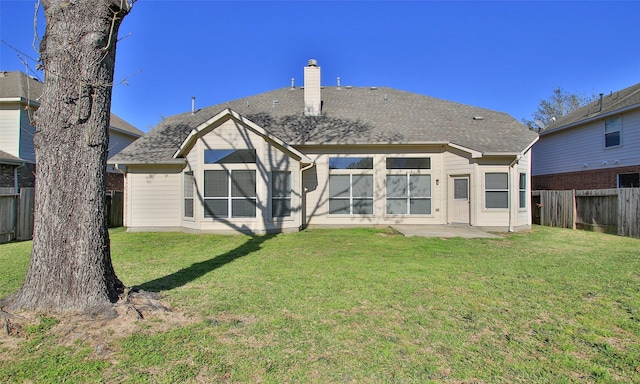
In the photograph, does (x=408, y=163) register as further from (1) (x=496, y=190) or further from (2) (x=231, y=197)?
(2) (x=231, y=197)

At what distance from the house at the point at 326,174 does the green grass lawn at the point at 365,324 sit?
4229 mm

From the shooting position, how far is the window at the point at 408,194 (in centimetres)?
1345

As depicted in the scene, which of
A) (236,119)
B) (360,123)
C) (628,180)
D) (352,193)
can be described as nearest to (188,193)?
(236,119)

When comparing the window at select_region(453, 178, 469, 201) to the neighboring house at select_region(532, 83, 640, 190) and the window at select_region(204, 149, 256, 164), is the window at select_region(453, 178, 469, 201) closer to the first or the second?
the window at select_region(204, 149, 256, 164)

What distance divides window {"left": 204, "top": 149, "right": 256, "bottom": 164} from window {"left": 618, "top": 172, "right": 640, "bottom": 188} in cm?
1601

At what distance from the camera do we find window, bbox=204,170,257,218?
38.5 feet

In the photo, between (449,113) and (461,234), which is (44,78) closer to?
(461,234)

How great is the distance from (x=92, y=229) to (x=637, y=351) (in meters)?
5.86

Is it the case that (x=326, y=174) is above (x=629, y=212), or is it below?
above

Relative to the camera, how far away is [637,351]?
3.35m

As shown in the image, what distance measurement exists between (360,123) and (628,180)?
12087 millimetres

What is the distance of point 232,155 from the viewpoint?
11.8 meters

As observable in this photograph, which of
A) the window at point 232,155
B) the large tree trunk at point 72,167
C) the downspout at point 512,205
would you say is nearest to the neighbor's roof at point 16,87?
the window at point 232,155

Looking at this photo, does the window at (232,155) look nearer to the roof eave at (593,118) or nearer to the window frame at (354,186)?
the window frame at (354,186)
